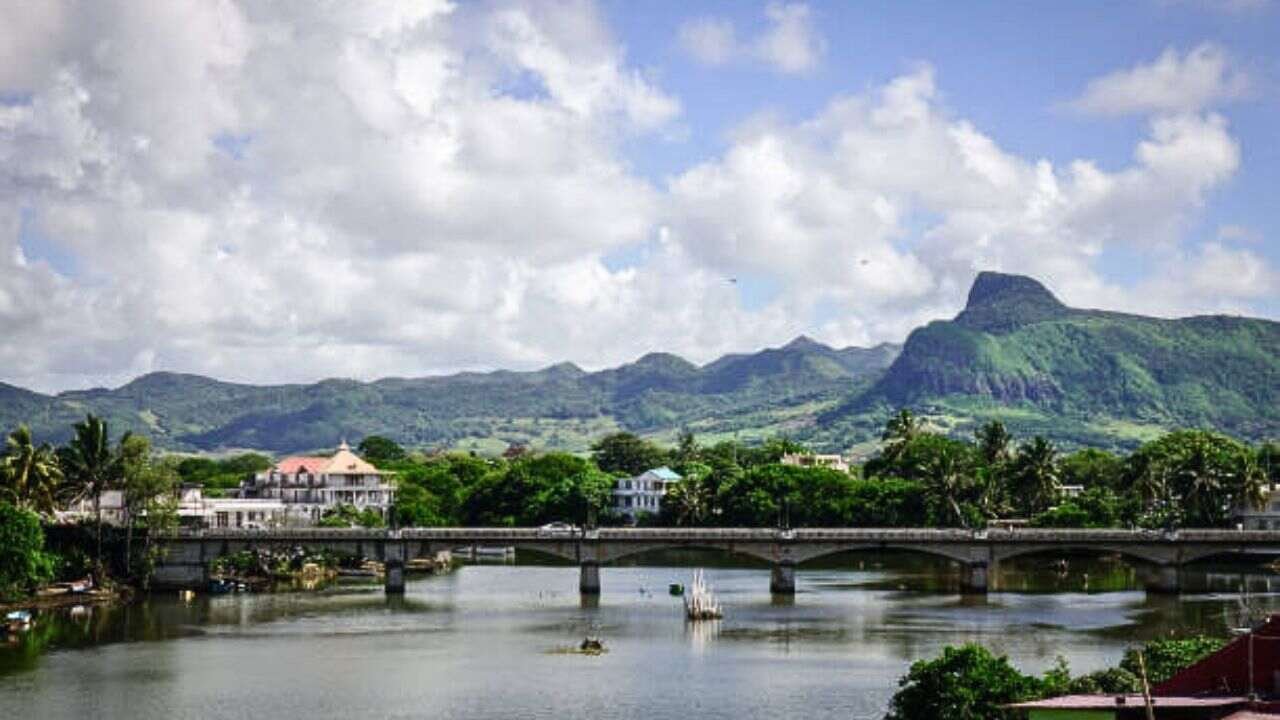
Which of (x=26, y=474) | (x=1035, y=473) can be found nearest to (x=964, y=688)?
(x=26, y=474)

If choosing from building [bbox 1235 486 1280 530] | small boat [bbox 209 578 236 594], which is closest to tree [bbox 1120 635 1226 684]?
small boat [bbox 209 578 236 594]

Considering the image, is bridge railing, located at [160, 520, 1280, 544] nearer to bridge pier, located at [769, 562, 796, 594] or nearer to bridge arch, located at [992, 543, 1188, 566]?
bridge arch, located at [992, 543, 1188, 566]

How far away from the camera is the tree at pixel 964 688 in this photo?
5969cm

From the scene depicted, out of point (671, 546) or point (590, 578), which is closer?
point (671, 546)

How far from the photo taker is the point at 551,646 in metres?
108

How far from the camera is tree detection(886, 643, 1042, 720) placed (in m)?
59.7

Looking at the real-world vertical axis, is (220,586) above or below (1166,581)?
below

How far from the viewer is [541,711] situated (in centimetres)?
8175

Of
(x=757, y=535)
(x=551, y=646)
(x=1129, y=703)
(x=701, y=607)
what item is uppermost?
(x=757, y=535)

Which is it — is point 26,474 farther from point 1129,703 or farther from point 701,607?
point 1129,703

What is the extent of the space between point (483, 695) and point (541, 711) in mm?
6629

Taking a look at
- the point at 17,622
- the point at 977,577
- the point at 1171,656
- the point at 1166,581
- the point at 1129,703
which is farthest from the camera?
the point at 977,577

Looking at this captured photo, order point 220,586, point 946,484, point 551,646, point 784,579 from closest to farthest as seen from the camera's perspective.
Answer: point 551,646 → point 784,579 → point 220,586 → point 946,484

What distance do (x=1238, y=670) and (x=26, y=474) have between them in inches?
4671
